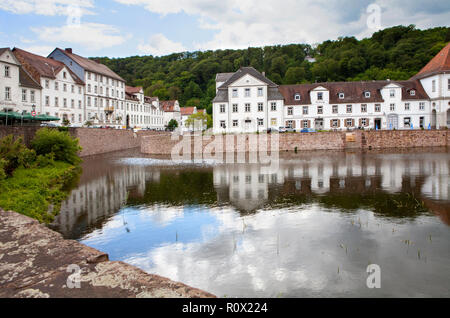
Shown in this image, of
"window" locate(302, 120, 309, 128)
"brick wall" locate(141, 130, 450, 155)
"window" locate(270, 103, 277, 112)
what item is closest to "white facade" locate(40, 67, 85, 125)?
"brick wall" locate(141, 130, 450, 155)

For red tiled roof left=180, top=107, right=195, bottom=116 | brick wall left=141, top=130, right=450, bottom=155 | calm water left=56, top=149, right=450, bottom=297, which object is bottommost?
calm water left=56, top=149, right=450, bottom=297

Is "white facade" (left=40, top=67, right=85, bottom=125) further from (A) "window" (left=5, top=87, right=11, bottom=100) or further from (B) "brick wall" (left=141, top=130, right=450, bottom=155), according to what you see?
(B) "brick wall" (left=141, top=130, right=450, bottom=155)

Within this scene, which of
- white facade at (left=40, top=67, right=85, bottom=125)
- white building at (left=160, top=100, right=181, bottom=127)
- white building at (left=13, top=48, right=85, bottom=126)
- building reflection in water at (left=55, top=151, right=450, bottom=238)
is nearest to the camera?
building reflection in water at (left=55, top=151, right=450, bottom=238)

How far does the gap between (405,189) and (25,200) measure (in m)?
17.2

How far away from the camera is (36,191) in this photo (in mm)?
15984

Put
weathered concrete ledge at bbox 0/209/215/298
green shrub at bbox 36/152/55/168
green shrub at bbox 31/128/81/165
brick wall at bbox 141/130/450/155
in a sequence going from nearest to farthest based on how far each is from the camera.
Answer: weathered concrete ledge at bbox 0/209/215/298 < green shrub at bbox 36/152/55/168 < green shrub at bbox 31/128/81/165 < brick wall at bbox 141/130/450/155

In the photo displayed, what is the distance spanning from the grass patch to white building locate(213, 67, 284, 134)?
2725 cm

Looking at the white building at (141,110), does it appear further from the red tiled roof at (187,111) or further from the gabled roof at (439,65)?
the gabled roof at (439,65)

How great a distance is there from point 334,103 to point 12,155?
140 feet

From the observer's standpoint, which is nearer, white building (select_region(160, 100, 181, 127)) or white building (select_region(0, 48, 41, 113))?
white building (select_region(0, 48, 41, 113))

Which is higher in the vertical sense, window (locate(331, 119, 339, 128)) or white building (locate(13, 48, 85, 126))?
white building (locate(13, 48, 85, 126))

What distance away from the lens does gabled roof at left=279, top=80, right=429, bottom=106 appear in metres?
49.9
